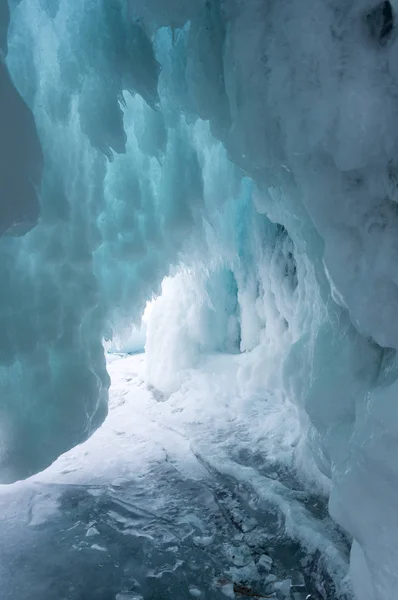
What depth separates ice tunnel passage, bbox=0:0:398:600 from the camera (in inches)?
118

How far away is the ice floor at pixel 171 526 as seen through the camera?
4.02 metres

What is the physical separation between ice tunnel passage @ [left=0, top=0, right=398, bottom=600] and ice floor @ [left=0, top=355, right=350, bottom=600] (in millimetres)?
214

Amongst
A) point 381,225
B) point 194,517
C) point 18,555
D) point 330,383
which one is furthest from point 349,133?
point 18,555

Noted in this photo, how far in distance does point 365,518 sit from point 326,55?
3288mm

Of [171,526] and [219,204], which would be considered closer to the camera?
[171,526]

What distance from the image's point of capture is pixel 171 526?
5066 mm

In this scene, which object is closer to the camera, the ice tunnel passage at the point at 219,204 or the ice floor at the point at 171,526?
the ice tunnel passage at the point at 219,204

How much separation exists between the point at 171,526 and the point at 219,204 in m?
5.20

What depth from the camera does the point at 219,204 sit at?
777 centimetres

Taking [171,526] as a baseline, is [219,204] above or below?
above

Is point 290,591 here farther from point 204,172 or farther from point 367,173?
point 204,172

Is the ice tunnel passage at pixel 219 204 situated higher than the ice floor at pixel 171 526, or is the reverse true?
the ice tunnel passage at pixel 219 204

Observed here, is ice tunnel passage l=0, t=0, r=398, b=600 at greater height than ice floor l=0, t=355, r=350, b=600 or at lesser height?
greater

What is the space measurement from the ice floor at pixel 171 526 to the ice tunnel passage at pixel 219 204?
214 millimetres
